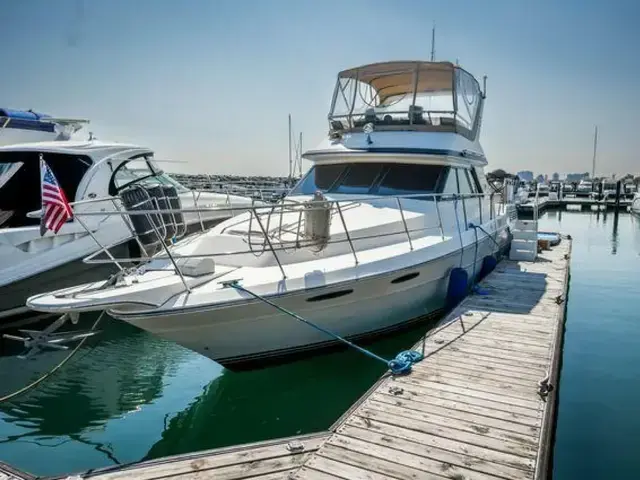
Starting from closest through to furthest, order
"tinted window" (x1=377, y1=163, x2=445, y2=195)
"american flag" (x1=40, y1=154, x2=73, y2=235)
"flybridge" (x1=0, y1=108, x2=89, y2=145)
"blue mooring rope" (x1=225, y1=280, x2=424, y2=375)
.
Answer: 1. "american flag" (x1=40, y1=154, x2=73, y2=235)
2. "blue mooring rope" (x1=225, y1=280, x2=424, y2=375)
3. "tinted window" (x1=377, y1=163, x2=445, y2=195)
4. "flybridge" (x1=0, y1=108, x2=89, y2=145)

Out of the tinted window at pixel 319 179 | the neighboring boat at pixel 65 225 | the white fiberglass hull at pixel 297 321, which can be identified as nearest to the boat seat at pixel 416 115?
the tinted window at pixel 319 179

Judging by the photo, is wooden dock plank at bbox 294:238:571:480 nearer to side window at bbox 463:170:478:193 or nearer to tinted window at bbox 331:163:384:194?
tinted window at bbox 331:163:384:194

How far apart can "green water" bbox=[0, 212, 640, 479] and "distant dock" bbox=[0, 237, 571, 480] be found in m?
0.93

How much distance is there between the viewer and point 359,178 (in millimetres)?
8406

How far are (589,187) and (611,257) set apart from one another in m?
39.1

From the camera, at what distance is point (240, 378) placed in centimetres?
657

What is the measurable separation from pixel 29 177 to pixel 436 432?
8645 mm

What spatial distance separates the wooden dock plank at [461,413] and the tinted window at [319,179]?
3.15 metres

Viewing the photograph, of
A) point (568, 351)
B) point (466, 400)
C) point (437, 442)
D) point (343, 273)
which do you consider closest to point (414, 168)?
point (343, 273)

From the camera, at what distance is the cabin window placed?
9.03m

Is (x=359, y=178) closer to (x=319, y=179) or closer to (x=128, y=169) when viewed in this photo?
(x=319, y=179)

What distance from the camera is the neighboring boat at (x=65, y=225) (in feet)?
27.4

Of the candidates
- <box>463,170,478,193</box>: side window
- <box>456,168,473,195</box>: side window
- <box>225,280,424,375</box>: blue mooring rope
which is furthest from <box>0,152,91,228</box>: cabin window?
<box>463,170,478,193</box>: side window

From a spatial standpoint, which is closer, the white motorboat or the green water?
the green water
